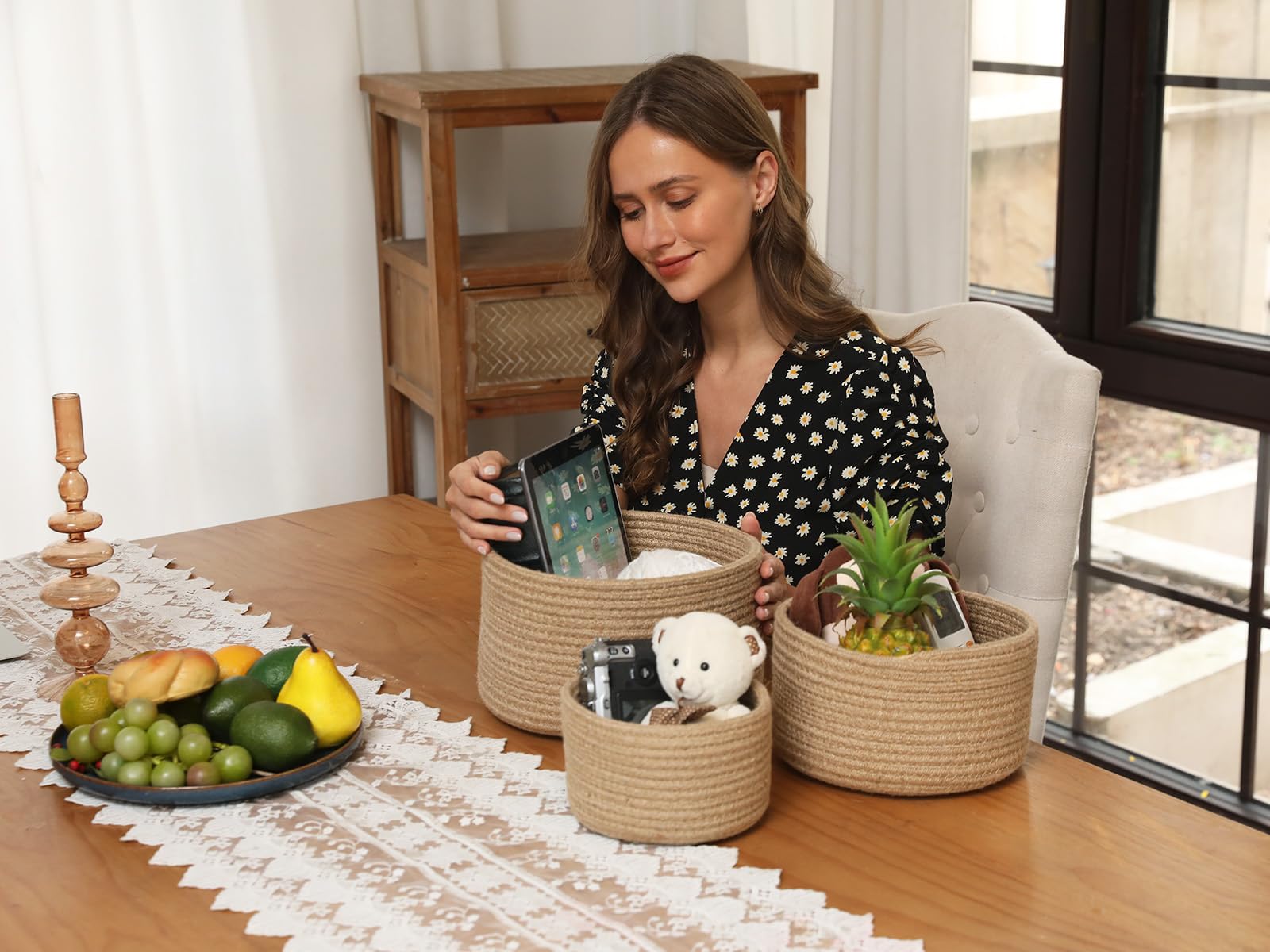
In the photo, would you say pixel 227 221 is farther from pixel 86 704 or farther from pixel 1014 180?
pixel 86 704

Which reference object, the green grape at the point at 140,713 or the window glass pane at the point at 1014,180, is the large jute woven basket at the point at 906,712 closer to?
the green grape at the point at 140,713

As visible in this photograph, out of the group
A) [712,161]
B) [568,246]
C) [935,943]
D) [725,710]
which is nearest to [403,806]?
[725,710]

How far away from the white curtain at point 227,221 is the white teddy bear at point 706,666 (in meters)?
1.75

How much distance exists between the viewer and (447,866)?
3.19ft

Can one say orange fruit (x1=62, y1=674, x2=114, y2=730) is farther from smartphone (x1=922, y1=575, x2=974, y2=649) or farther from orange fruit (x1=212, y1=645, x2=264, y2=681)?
smartphone (x1=922, y1=575, x2=974, y2=649)

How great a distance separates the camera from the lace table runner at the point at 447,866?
891 mm

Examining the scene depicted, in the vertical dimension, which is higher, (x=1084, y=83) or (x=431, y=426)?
(x=1084, y=83)

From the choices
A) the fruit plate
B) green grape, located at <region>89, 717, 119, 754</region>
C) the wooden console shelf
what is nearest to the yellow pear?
the fruit plate

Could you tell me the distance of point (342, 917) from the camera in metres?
0.92

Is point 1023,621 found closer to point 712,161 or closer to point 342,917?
point 342,917

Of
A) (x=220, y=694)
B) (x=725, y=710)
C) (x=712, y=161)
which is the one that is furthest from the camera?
(x=712, y=161)

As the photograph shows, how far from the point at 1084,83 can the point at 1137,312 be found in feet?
1.29

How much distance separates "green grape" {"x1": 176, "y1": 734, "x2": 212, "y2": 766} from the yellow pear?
0.07 metres

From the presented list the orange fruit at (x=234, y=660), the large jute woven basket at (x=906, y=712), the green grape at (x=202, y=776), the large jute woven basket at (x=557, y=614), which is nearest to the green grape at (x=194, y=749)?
the green grape at (x=202, y=776)
